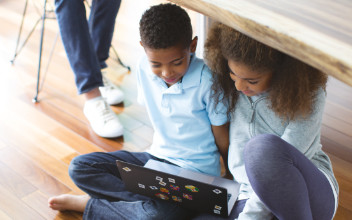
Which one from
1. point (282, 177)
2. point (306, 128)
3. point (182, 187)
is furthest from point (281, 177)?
point (182, 187)

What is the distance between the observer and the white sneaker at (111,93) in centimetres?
207

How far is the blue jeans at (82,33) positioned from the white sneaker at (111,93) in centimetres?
19

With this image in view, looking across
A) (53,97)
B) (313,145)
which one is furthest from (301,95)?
(53,97)

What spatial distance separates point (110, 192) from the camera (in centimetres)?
138

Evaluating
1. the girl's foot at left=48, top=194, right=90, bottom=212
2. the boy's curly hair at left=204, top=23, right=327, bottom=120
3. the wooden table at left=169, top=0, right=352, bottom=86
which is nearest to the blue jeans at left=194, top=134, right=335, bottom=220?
the boy's curly hair at left=204, top=23, right=327, bottom=120

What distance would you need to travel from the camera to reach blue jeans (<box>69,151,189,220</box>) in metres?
1.29

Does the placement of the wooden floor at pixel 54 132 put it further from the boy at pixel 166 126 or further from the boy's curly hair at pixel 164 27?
the boy's curly hair at pixel 164 27

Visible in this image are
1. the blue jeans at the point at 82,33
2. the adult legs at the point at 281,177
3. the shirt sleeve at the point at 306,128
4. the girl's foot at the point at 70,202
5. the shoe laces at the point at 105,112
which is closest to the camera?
the adult legs at the point at 281,177

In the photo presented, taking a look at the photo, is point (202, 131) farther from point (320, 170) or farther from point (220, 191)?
point (320, 170)

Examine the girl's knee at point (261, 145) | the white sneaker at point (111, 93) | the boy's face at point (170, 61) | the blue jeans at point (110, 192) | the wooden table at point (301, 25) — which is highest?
the wooden table at point (301, 25)

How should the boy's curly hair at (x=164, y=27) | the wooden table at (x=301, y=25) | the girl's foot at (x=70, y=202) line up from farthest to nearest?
the girl's foot at (x=70, y=202), the boy's curly hair at (x=164, y=27), the wooden table at (x=301, y=25)

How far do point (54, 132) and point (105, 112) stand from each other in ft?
0.81

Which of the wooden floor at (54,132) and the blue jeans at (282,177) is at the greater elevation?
the blue jeans at (282,177)

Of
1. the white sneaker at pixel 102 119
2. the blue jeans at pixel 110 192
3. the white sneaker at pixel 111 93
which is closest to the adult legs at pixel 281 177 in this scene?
the blue jeans at pixel 110 192
